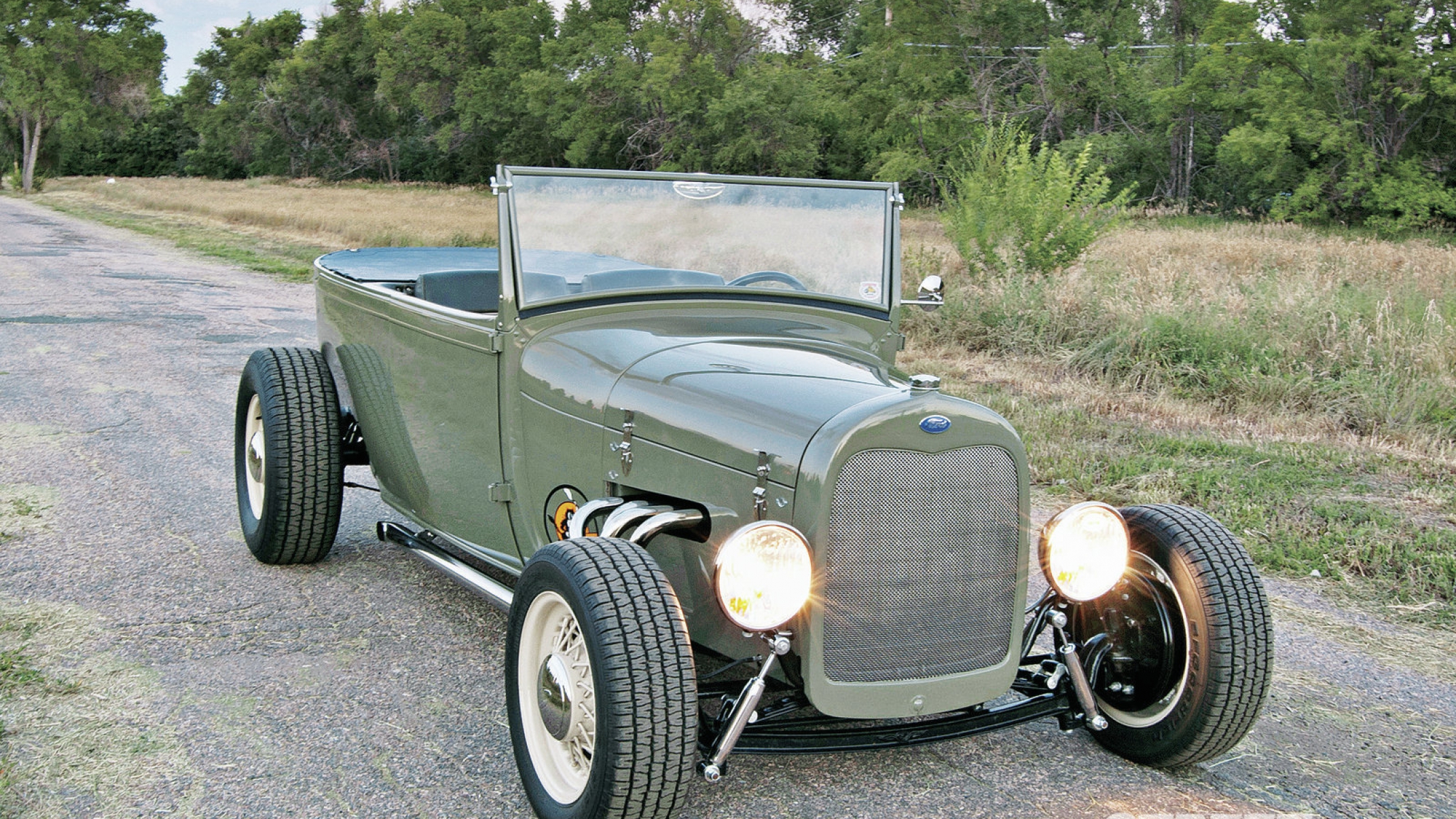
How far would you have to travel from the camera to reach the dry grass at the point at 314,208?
68.9ft

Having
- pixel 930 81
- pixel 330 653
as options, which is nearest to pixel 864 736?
pixel 330 653

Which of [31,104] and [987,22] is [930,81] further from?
[31,104]

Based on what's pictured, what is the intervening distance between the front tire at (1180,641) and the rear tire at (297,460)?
278cm

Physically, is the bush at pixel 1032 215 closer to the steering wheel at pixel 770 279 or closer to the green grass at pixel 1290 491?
the green grass at pixel 1290 491

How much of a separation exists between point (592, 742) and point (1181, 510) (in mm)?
1673

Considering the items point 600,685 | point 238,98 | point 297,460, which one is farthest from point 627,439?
point 238,98

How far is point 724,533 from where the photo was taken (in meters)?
2.75

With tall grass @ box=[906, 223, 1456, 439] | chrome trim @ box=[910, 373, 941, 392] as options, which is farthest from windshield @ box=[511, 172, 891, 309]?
tall grass @ box=[906, 223, 1456, 439]

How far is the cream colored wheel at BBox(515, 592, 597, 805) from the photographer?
2580 millimetres

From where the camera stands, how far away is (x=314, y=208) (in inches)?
1164

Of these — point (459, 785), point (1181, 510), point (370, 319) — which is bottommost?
point (459, 785)

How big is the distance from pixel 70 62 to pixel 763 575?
5852 centimetres

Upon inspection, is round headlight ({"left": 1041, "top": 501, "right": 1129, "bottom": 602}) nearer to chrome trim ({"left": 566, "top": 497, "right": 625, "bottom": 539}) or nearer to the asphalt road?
the asphalt road

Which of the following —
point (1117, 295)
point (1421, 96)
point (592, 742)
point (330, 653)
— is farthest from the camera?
point (1421, 96)
